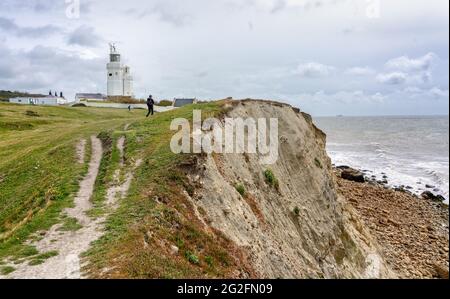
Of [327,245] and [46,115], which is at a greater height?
[46,115]

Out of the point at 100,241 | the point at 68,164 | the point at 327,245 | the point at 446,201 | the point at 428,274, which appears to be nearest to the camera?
the point at 100,241

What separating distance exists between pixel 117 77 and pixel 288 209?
9491 cm

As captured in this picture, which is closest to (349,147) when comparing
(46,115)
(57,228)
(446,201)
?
(446,201)

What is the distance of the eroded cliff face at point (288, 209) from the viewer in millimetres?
20844

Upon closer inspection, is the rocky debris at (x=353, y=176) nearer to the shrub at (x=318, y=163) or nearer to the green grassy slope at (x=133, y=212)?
the shrub at (x=318, y=163)

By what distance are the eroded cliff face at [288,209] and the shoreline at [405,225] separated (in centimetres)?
358

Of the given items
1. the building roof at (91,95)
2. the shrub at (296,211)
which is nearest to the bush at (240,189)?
the shrub at (296,211)

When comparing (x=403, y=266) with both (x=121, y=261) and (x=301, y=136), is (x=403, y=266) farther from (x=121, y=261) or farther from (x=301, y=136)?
(x=121, y=261)

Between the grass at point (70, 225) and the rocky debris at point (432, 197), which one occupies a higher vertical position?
the grass at point (70, 225)

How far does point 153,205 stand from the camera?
18.4 m

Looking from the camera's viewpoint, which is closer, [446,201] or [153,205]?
[153,205]

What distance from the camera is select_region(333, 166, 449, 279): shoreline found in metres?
35.6

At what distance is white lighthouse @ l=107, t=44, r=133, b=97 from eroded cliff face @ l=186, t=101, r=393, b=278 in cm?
8064

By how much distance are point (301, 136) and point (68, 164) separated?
2002 centimetres
